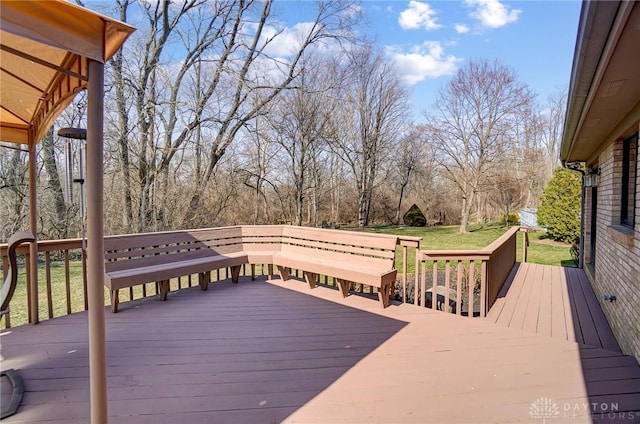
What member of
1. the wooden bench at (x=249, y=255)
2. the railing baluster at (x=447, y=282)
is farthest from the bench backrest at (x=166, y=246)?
the railing baluster at (x=447, y=282)

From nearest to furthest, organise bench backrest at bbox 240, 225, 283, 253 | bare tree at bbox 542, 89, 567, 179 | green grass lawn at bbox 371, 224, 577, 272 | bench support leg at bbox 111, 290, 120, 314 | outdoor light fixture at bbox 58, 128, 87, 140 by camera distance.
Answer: outdoor light fixture at bbox 58, 128, 87, 140 < bench support leg at bbox 111, 290, 120, 314 < bench backrest at bbox 240, 225, 283, 253 < green grass lawn at bbox 371, 224, 577, 272 < bare tree at bbox 542, 89, 567, 179

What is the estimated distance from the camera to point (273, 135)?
13.0 meters

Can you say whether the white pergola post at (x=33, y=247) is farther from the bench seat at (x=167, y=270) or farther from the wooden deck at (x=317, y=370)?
the bench seat at (x=167, y=270)

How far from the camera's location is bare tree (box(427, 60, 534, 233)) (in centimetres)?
1575

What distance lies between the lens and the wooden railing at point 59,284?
140 inches

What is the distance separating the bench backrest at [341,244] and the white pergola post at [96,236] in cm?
308

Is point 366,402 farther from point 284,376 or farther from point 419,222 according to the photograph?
point 419,222

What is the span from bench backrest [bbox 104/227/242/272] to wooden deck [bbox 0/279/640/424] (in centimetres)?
65

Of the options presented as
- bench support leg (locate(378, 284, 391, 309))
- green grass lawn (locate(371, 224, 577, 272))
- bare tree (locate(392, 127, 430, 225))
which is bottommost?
green grass lawn (locate(371, 224, 577, 272))

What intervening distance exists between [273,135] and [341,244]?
9168 millimetres

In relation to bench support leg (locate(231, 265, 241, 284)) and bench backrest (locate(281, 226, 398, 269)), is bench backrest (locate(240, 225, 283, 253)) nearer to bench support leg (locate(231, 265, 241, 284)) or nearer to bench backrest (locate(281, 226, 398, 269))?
bench backrest (locate(281, 226, 398, 269))

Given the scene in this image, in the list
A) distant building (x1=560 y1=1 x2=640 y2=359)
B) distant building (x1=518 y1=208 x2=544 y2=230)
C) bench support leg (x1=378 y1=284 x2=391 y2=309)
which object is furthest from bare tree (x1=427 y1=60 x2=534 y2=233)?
bench support leg (x1=378 y1=284 x2=391 y2=309)

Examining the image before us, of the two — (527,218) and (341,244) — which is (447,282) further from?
(527,218)

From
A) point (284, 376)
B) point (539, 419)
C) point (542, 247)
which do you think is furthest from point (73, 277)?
point (542, 247)
